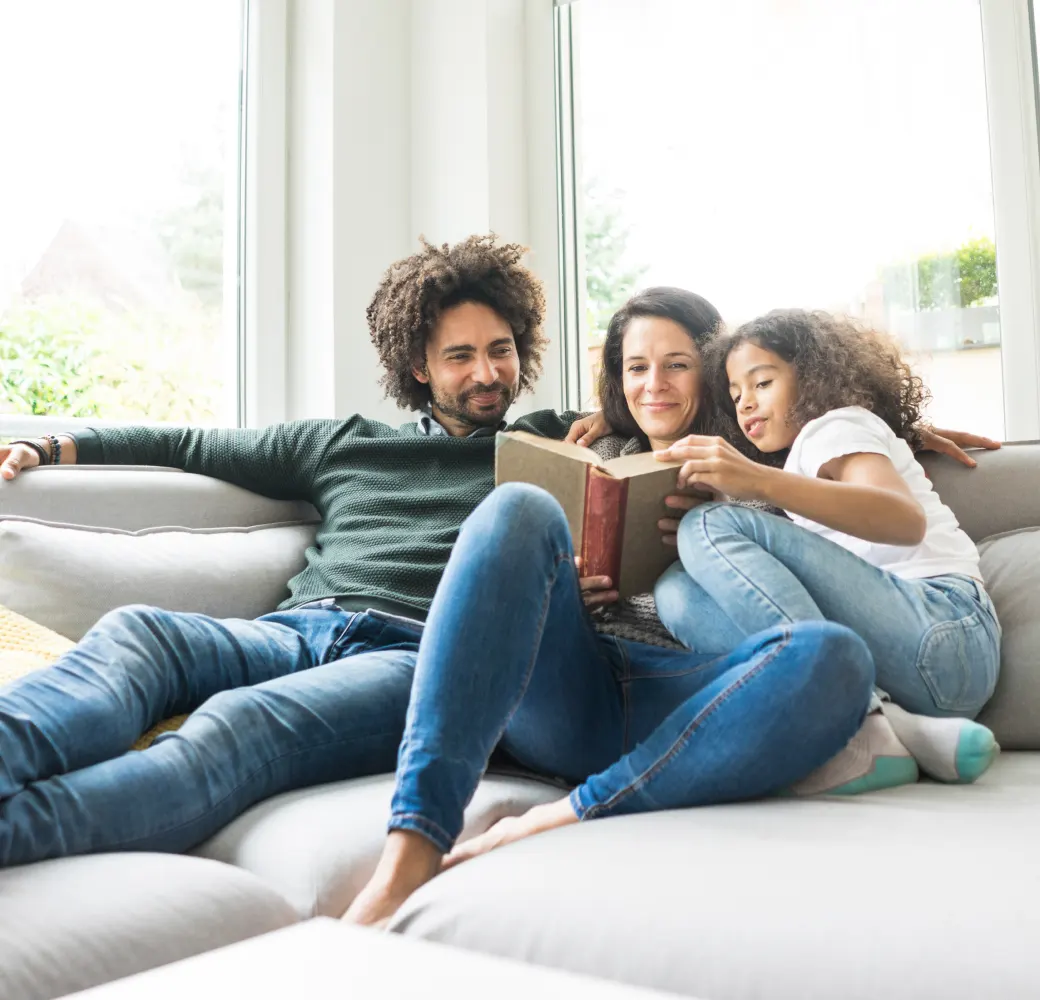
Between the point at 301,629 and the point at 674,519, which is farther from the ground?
the point at 674,519

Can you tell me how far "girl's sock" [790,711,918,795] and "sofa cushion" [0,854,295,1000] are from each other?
1.76 feet

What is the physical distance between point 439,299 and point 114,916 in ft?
4.25

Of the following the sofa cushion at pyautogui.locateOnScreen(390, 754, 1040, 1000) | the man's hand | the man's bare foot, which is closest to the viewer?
the sofa cushion at pyautogui.locateOnScreen(390, 754, 1040, 1000)

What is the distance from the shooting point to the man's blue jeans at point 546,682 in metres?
0.97

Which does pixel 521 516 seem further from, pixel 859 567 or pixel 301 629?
pixel 301 629

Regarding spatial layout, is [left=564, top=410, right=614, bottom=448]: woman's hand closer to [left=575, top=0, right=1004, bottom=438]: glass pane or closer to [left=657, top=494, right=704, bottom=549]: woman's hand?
[left=657, top=494, right=704, bottom=549]: woman's hand

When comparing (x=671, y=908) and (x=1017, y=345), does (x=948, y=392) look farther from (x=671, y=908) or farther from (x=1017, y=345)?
(x=671, y=908)

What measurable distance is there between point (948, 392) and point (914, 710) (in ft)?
3.93

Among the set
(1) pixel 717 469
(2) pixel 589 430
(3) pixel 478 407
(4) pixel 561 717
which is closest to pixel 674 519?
(1) pixel 717 469

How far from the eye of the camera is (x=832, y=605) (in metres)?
1.24

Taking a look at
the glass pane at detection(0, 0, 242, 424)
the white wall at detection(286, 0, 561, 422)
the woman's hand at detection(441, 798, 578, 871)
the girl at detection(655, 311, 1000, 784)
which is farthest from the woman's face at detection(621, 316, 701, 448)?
the glass pane at detection(0, 0, 242, 424)

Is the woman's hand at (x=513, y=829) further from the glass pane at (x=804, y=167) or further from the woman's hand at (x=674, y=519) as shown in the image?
the glass pane at (x=804, y=167)

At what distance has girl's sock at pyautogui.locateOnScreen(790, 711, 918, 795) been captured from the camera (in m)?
1.10

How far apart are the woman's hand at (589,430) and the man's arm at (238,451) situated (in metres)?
0.39
